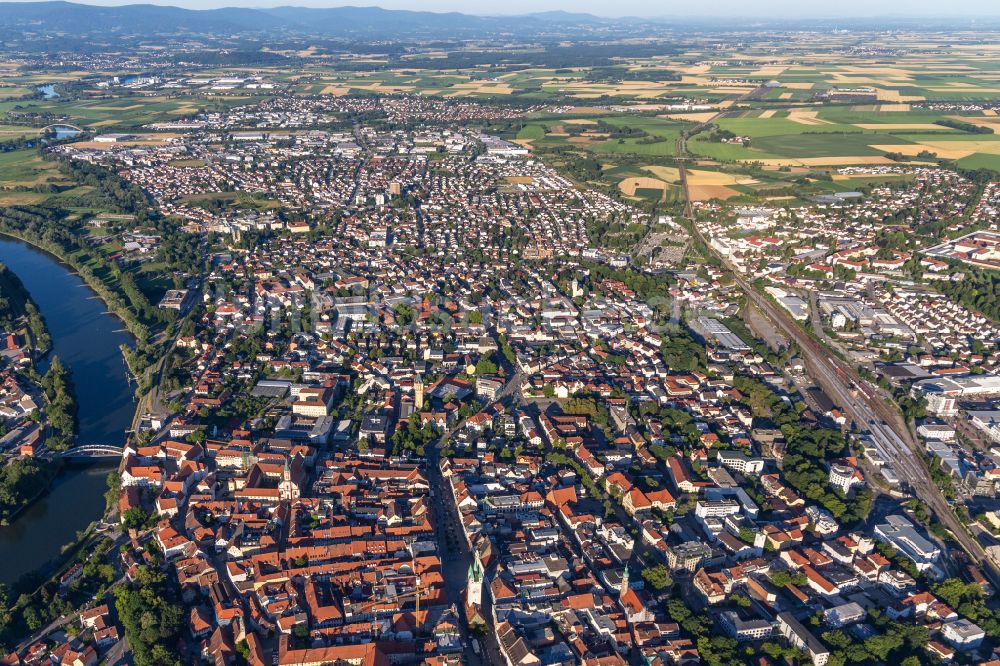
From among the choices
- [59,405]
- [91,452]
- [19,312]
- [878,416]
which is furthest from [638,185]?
[91,452]

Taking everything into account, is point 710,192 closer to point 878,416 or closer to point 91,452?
point 878,416

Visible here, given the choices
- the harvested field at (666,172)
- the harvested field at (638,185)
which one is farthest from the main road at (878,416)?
the harvested field at (666,172)

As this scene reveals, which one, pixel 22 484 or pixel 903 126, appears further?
pixel 903 126

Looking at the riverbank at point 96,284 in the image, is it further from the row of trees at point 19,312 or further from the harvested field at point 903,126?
the harvested field at point 903,126

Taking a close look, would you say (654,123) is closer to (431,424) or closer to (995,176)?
(995,176)

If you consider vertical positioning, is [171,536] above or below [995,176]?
below

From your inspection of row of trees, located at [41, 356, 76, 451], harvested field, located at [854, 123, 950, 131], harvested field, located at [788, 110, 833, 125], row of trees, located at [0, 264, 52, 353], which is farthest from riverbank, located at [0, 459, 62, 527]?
harvested field, located at [854, 123, 950, 131]

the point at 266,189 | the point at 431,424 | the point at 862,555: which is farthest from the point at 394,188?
the point at 862,555
